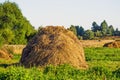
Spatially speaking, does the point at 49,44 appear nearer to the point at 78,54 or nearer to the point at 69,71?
the point at 78,54

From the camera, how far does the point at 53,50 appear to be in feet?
84.2

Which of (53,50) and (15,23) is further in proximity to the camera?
(15,23)

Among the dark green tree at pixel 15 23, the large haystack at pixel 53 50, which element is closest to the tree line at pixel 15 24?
the dark green tree at pixel 15 23

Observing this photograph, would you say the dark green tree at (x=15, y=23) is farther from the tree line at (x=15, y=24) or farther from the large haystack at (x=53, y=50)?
the large haystack at (x=53, y=50)

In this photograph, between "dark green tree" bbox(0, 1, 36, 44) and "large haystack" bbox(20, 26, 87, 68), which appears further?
"dark green tree" bbox(0, 1, 36, 44)

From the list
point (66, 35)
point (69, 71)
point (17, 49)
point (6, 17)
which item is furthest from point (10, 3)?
point (69, 71)

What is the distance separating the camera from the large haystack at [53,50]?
82.7ft

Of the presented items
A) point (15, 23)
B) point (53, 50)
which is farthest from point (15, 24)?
point (53, 50)

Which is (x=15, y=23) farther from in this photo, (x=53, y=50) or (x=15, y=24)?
(x=53, y=50)

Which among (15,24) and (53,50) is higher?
(15,24)

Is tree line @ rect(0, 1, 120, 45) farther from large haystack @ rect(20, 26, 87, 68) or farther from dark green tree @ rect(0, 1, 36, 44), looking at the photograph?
large haystack @ rect(20, 26, 87, 68)

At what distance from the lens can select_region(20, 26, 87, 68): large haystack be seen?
25.2 m

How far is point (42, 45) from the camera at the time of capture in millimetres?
26266

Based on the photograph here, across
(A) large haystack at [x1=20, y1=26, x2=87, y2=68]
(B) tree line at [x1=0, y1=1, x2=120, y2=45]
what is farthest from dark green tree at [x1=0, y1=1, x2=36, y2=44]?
(A) large haystack at [x1=20, y1=26, x2=87, y2=68]
